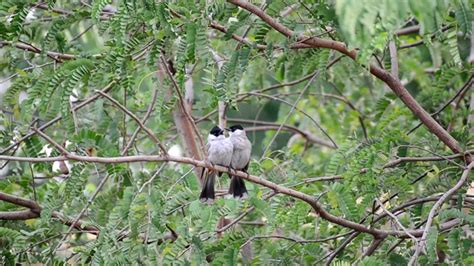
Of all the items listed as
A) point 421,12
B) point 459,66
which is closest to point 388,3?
point 421,12

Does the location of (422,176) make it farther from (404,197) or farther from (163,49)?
(163,49)

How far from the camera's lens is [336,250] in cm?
557

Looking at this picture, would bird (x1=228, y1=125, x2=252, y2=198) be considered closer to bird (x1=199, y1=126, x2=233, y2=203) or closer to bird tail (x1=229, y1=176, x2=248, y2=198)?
bird (x1=199, y1=126, x2=233, y2=203)

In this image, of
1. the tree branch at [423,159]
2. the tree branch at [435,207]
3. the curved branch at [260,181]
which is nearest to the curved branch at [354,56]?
the tree branch at [423,159]

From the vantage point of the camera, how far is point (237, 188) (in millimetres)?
5852

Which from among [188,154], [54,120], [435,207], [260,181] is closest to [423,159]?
[435,207]

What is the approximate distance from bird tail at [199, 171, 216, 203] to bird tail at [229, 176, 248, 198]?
0.42 ft

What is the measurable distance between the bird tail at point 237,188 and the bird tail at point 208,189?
0.42 feet

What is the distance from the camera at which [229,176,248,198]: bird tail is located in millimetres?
5673

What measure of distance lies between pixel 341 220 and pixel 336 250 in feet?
1.41

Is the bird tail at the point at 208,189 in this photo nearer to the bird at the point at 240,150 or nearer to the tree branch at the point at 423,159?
the bird at the point at 240,150

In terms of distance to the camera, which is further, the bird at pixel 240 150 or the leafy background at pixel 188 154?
the bird at pixel 240 150

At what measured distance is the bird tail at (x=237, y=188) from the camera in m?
5.67

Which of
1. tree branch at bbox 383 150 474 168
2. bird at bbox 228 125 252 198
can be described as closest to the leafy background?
tree branch at bbox 383 150 474 168
